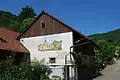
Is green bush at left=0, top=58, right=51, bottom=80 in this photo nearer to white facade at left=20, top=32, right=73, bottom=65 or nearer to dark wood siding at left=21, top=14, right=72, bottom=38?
white facade at left=20, top=32, right=73, bottom=65

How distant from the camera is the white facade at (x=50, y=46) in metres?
27.7

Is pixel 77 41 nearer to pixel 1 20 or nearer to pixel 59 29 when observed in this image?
pixel 59 29

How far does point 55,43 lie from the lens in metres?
28.5

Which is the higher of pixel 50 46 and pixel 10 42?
pixel 10 42

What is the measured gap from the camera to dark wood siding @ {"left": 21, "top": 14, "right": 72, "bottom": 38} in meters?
28.6

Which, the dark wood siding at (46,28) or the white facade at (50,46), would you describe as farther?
the dark wood siding at (46,28)

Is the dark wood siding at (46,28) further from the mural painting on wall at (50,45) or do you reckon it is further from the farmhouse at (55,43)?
the mural painting on wall at (50,45)

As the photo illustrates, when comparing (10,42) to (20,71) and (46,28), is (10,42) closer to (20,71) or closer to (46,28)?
(46,28)

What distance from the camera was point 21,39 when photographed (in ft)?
103

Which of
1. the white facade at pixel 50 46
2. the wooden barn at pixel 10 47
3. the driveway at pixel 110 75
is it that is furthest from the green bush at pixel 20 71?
the driveway at pixel 110 75

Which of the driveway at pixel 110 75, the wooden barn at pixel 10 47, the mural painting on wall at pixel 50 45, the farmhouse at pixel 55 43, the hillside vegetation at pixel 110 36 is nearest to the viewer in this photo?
the wooden barn at pixel 10 47

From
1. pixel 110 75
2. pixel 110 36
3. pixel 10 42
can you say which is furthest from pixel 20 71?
pixel 110 36

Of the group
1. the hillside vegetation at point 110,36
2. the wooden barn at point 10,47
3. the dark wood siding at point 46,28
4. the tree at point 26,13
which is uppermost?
the tree at point 26,13

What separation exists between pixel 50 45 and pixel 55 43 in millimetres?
723
